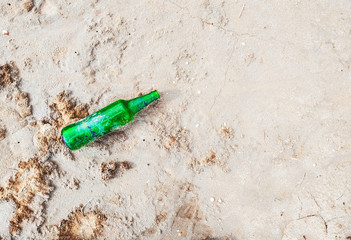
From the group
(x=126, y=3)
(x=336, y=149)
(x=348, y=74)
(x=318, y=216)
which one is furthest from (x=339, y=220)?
(x=126, y=3)

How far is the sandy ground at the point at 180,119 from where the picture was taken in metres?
2.39

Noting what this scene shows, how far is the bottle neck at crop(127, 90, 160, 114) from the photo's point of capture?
2250 mm

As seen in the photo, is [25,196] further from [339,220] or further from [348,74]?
[348,74]

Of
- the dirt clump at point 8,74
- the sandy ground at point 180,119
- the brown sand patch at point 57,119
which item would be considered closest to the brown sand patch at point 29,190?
the sandy ground at point 180,119

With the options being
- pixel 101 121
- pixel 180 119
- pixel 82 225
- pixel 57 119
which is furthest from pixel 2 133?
pixel 180 119

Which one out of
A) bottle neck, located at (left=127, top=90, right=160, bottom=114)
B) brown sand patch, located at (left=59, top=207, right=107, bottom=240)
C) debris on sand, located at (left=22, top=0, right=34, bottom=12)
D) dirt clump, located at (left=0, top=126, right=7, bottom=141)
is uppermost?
debris on sand, located at (left=22, top=0, right=34, bottom=12)

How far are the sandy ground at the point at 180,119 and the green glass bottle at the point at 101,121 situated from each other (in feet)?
0.42

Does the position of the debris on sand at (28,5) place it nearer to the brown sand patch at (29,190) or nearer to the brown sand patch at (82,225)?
the brown sand patch at (29,190)

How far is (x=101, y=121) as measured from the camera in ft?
7.61

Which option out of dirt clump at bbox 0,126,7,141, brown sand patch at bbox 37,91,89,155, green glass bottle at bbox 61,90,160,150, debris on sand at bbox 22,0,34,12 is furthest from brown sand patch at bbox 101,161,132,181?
debris on sand at bbox 22,0,34,12

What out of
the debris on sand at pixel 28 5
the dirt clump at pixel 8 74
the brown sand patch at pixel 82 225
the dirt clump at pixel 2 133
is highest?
the debris on sand at pixel 28 5

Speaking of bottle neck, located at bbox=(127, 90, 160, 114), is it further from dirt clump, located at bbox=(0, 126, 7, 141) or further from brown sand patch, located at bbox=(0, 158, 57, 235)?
dirt clump, located at bbox=(0, 126, 7, 141)

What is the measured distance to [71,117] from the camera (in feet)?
7.99

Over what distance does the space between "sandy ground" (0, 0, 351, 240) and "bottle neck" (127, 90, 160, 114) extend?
168 mm
